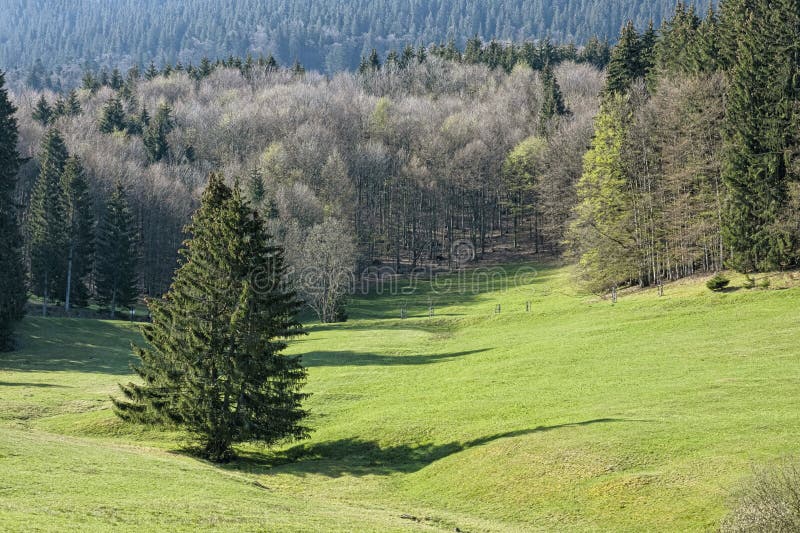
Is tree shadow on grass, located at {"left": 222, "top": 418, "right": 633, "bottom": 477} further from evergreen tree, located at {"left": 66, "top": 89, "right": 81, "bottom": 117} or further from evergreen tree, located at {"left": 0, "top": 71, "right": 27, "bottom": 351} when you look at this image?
evergreen tree, located at {"left": 66, "top": 89, "right": 81, "bottom": 117}

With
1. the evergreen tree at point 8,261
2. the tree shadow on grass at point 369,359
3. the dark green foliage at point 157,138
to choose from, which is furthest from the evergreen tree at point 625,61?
the dark green foliage at point 157,138

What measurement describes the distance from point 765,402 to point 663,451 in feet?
23.8

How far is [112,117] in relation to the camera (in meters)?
147

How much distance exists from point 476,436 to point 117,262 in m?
65.1

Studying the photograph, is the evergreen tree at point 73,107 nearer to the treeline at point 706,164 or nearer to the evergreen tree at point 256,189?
the evergreen tree at point 256,189

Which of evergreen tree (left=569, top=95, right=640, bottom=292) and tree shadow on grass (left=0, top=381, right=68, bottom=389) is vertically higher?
evergreen tree (left=569, top=95, right=640, bottom=292)

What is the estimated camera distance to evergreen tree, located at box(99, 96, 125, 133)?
474 feet

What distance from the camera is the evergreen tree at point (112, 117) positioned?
474ft

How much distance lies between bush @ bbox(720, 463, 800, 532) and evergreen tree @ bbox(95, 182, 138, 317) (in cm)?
7671

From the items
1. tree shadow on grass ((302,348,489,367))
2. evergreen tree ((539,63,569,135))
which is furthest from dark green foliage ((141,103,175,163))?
tree shadow on grass ((302,348,489,367))

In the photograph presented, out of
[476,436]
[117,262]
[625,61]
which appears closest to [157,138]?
[117,262]

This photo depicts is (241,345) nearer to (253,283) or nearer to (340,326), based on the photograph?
(253,283)

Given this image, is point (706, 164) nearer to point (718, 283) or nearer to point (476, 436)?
point (718, 283)

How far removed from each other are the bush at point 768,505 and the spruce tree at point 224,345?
67.0 feet
